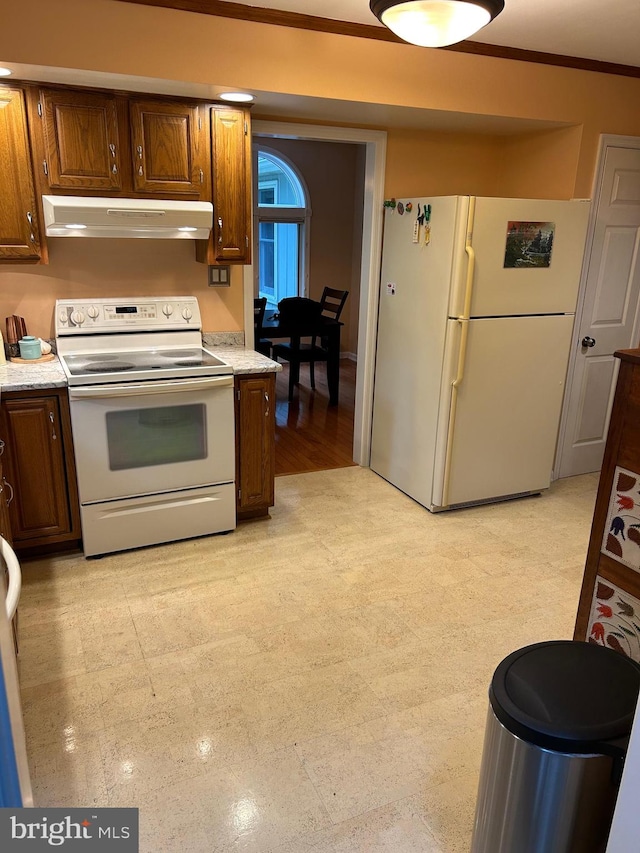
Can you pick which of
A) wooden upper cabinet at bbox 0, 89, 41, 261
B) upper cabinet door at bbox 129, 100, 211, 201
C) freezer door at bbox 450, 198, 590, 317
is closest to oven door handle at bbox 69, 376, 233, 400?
wooden upper cabinet at bbox 0, 89, 41, 261

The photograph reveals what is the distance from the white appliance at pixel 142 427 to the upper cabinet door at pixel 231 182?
496 millimetres

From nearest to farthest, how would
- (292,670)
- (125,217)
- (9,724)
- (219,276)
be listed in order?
(9,724), (292,670), (125,217), (219,276)

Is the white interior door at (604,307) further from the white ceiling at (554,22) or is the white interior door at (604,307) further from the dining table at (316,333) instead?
the dining table at (316,333)

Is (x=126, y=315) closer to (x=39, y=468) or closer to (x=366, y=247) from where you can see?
(x=39, y=468)

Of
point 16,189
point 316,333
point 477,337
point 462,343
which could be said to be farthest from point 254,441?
point 316,333

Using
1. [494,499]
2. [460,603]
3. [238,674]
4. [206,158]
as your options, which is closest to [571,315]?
[494,499]

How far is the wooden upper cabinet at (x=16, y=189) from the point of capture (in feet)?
8.85

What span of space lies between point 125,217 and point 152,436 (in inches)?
40.7

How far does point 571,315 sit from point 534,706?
2.74 m

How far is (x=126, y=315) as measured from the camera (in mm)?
3365

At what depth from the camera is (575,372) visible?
4.05m

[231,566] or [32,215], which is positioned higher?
[32,215]

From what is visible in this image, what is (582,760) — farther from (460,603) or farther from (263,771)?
(460,603)

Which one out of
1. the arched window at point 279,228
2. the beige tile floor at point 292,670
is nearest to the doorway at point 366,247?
the beige tile floor at point 292,670
